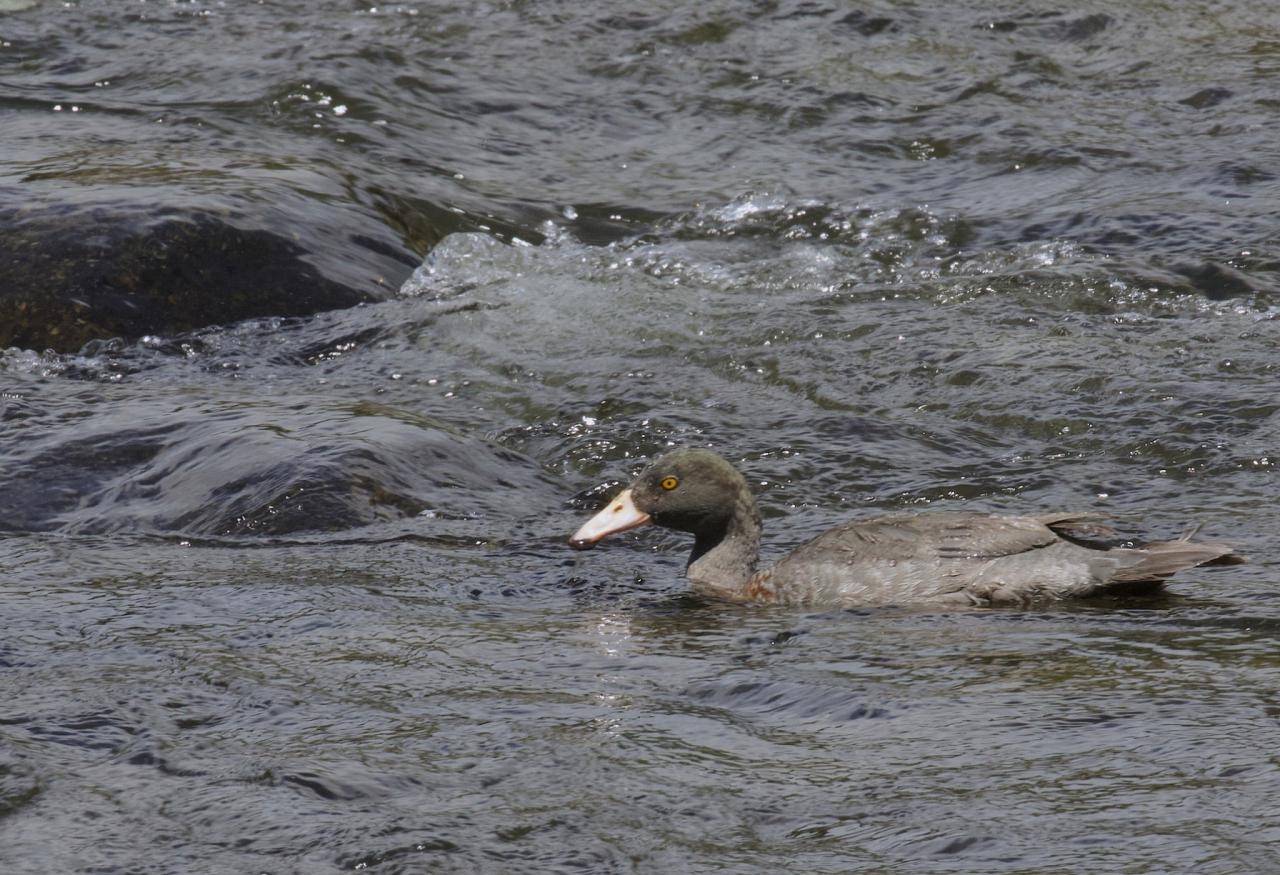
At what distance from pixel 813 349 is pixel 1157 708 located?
5030 millimetres

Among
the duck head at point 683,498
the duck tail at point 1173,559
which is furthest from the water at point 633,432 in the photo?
the duck head at point 683,498

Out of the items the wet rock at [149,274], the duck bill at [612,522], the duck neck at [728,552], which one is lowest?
the duck neck at [728,552]

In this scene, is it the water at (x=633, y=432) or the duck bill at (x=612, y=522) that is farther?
the duck bill at (x=612, y=522)

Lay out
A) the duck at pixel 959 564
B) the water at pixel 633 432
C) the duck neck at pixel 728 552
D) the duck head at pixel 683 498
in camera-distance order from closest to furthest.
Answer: the water at pixel 633 432 < the duck at pixel 959 564 < the duck neck at pixel 728 552 < the duck head at pixel 683 498

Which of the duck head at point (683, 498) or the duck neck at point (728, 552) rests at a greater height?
the duck head at point (683, 498)

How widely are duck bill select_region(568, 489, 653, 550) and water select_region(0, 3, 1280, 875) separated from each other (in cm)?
13

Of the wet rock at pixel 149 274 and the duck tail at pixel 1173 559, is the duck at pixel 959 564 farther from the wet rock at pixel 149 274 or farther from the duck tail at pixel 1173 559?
the wet rock at pixel 149 274

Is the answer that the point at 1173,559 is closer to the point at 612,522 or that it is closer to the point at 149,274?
the point at 612,522

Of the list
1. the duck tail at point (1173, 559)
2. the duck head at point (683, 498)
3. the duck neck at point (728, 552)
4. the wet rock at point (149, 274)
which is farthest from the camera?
the wet rock at point (149, 274)

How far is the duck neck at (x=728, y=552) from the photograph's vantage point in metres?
7.12

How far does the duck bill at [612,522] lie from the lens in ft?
23.6

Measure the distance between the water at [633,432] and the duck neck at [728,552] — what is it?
0.52 ft

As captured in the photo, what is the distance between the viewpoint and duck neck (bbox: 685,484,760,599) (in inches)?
280

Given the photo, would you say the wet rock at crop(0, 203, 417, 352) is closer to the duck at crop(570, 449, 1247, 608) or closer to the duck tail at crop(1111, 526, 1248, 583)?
the duck at crop(570, 449, 1247, 608)
